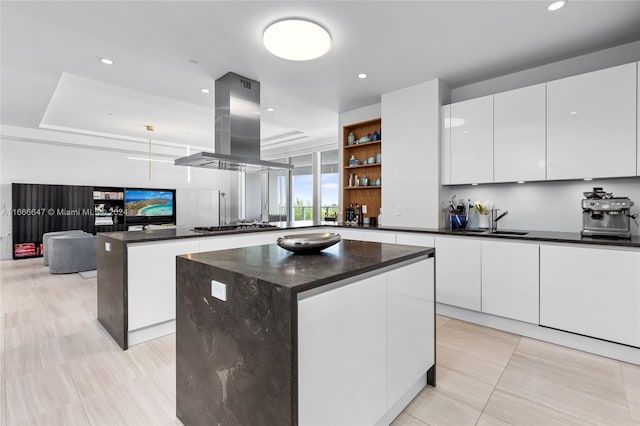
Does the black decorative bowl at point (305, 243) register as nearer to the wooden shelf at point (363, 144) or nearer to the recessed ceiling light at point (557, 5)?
the recessed ceiling light at point (557, 5)

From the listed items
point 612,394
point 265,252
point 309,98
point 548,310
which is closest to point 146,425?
point 265,252

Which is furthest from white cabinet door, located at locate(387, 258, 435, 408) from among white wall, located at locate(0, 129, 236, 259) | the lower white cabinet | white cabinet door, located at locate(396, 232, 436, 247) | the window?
white wall, located at locate(0, 129, 236, 259)

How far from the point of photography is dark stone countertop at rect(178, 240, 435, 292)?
1099 millimetres

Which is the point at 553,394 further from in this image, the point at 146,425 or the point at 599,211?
the point at 146,425

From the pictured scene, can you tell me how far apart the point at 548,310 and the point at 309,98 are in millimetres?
3536

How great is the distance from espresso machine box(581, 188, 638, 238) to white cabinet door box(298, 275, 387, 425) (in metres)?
2.21

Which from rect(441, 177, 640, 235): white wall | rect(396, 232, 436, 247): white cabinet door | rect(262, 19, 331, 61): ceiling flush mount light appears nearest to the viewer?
rect(262, 19, 331, 61): ceiling flush mount light

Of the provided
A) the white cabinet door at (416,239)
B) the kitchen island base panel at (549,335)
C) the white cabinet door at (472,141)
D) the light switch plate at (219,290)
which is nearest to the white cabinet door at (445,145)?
the white cabinet door at (472,141)

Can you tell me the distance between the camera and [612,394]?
1763 millimetres

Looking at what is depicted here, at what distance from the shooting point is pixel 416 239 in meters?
3.12

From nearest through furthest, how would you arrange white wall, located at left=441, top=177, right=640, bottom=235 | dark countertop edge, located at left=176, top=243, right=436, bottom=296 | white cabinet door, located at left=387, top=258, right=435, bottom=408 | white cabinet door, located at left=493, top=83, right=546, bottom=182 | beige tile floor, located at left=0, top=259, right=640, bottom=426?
dark countertop edge, located at left=176, top=243, right=436, bottom=296
white cabinet door, located at left=387, top=258, right=435, bottom=408
beige tile floor, located at left=0, top=259, right=640, bottom=426
white wall, located at left=441, top=177, right=640, bottom=235
white cabinet door, located at left=493, top=83, right=546, bottom=182

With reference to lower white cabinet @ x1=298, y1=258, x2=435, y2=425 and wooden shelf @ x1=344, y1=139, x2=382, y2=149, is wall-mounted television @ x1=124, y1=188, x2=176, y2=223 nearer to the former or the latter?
wooden shelf @ x1=344, y1=139, x2=382, y2=149

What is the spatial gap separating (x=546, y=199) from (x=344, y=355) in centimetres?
295

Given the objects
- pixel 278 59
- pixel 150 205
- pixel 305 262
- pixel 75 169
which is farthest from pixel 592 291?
pixel 75 169
